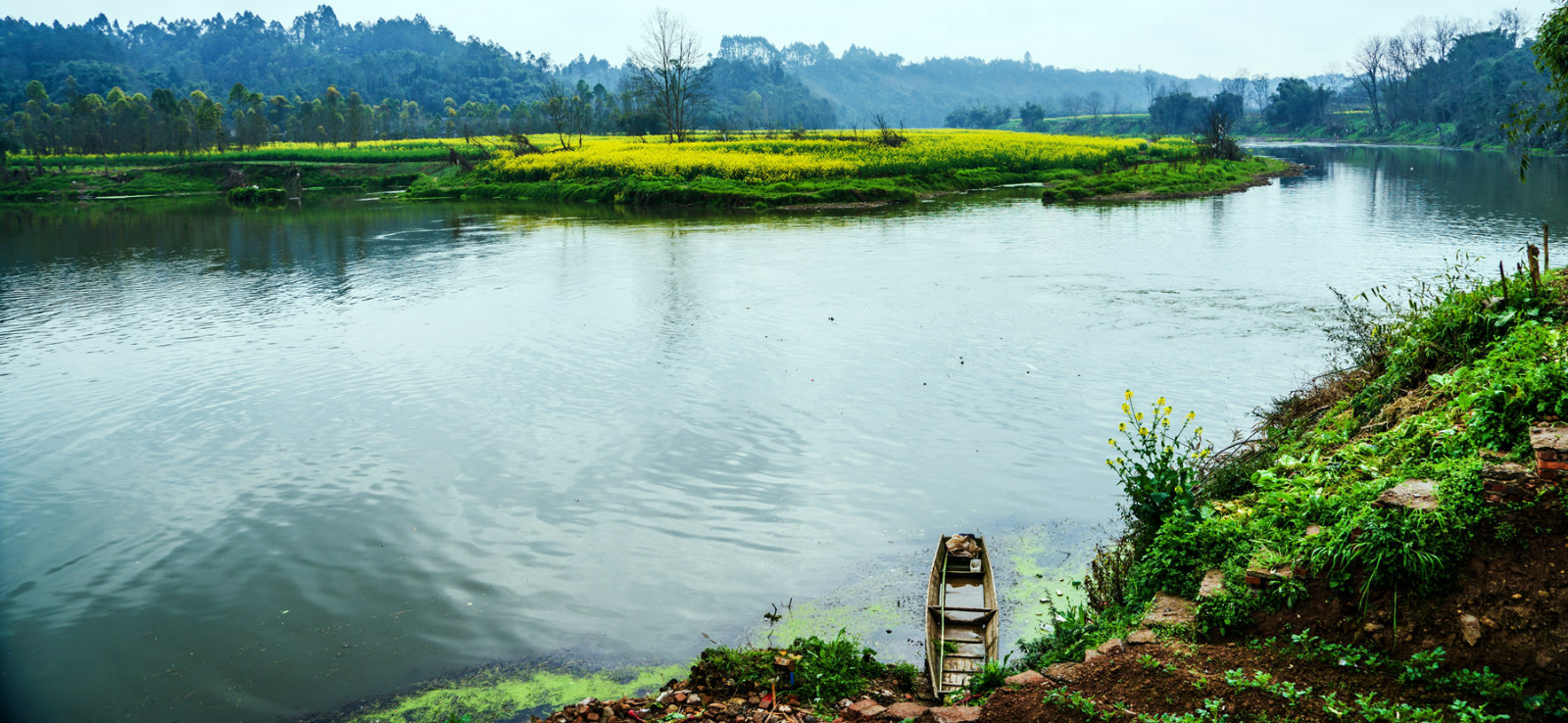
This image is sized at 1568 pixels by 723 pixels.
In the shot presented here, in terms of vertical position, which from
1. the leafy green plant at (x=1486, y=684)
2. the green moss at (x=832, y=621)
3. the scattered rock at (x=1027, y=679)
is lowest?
the green moss at (x=832, y=621)

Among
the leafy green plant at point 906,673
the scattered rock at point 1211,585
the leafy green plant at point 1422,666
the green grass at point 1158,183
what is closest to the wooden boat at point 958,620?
the leafy green plant at point 906,673

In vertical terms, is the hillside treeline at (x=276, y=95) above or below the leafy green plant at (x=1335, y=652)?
above

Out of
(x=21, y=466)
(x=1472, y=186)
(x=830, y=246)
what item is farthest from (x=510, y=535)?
(x=1472, y=186)

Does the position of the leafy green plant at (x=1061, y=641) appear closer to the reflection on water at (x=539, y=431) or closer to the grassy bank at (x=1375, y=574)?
the grassy bank at (x=1375, y=574)

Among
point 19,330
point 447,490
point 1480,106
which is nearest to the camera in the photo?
point 447,490

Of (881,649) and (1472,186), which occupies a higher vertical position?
(1472,186)

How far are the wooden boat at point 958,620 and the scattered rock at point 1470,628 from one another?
226 centimetres

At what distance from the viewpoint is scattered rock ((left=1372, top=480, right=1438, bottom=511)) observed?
4602 mm

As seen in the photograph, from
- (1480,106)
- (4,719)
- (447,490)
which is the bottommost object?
(4,719)

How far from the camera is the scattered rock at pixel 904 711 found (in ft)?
14.7

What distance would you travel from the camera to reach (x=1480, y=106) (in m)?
71.9

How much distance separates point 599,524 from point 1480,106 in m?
87.9

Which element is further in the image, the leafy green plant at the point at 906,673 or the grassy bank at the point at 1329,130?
the grassy bank at the point at 1329,130

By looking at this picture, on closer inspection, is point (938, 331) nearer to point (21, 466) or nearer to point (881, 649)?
point (881, 649)
